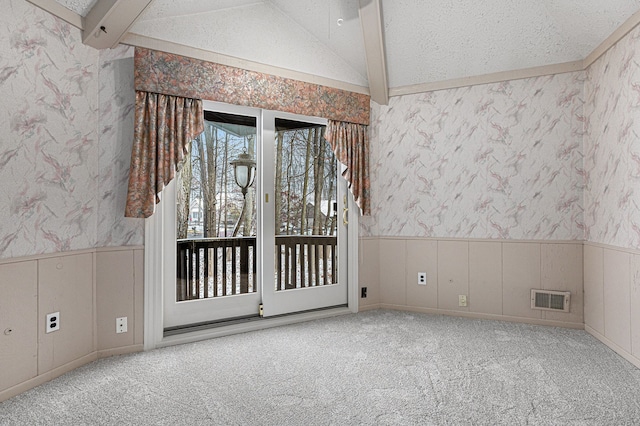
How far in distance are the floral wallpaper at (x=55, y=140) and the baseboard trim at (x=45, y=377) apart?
729 mm

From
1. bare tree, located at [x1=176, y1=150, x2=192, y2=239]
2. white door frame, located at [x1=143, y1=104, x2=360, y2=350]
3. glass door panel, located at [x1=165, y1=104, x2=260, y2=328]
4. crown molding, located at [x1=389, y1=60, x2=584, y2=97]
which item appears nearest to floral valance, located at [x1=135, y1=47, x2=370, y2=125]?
glass door panel, located at [x1=165, y1=104, x2=260, y2=328]

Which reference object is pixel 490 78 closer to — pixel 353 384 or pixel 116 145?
pixel 353 384

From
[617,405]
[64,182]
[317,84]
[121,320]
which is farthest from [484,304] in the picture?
[64,182]

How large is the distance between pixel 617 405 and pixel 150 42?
365 centimetres

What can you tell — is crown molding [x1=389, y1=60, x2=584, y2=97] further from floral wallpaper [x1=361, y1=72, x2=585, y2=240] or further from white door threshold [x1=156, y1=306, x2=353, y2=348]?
white door threshold [x1=156, y1=306, x2=353, y2=348]

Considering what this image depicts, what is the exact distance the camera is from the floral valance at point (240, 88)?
2791mm

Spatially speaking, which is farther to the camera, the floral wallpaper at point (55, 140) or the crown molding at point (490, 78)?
the crown molding at point (490, 78)

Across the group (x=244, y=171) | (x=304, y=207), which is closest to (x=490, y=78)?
(x=304, y=207)

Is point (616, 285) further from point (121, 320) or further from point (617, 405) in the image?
point (121, 320)

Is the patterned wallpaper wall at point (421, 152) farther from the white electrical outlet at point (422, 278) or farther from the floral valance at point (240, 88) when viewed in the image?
the white electrical outlet at point (422, 278)

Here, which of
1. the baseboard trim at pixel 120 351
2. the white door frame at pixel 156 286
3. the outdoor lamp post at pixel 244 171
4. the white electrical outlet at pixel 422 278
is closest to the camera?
the baseboard trim at pixel 120 351

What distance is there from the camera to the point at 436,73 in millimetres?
3715

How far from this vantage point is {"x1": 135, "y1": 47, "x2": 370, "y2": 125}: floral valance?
2791 millimetres

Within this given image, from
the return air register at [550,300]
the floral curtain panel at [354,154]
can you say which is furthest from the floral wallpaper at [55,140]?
the return air register at [550,300]
